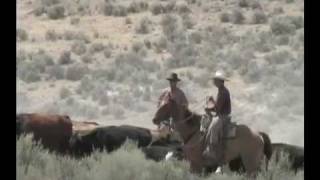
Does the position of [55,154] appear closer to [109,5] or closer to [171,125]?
[171,125]

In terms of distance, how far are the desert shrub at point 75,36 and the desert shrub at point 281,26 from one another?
318 cm

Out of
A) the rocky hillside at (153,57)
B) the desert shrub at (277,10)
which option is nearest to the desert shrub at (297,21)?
the rocky hillside at (153,57)

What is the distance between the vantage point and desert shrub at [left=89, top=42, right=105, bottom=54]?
15066mm

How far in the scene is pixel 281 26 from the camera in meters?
15.5

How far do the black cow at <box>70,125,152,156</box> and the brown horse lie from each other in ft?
1.83

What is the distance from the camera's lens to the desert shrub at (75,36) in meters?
15.1

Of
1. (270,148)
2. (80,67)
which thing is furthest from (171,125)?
(80,67)

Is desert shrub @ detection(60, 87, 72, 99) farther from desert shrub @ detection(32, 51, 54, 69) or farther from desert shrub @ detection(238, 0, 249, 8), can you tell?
desert shrub @ detection(238, 0, 249, 8)

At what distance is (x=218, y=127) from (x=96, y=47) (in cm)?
304

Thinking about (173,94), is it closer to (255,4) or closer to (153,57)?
(153,57)

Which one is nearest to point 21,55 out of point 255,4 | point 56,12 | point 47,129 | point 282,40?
point 56,12

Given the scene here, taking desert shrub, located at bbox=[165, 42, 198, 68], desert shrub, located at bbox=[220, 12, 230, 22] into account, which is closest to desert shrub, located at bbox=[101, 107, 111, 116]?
desert shrub, located at bbox=[165, 42, 198, 68]

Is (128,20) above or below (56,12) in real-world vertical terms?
below
